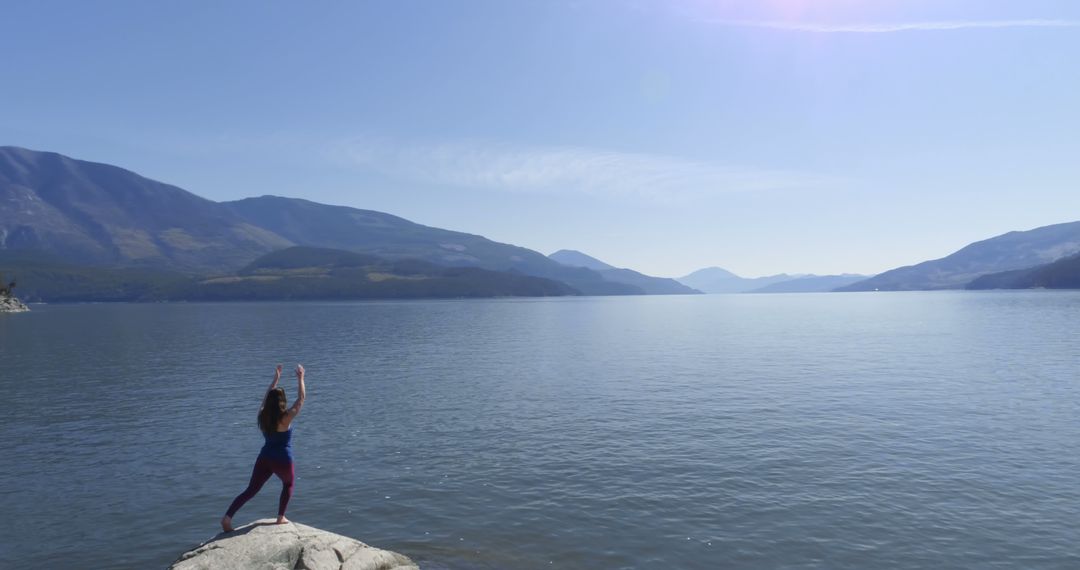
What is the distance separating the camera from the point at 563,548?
20359mm

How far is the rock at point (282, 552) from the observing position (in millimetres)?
15835

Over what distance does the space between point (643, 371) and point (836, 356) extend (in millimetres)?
30049

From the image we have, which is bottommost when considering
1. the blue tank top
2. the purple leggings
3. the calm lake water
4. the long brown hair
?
the calm lake water

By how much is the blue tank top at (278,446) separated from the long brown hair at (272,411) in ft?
1.05

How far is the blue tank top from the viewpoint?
1727 cm

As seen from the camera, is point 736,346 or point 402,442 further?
point 736,346

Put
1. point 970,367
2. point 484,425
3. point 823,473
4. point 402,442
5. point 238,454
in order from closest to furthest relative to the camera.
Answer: point 823,473, point 238,454, point 402,442, point 484,425, point 970,367

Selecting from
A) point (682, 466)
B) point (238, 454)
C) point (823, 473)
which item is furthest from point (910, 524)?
point (238, 454)

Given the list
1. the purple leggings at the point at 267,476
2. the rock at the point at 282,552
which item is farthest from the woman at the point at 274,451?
the rock at the point at 282,552

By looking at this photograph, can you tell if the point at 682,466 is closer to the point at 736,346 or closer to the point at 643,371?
the point at 643,371

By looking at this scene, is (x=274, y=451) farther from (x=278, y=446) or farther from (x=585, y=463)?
(x=585, y=463)

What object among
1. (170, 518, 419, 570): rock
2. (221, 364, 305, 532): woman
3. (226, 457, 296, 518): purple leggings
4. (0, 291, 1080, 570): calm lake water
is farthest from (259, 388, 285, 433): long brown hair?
(0, 291, 1080, 570): calm lake water

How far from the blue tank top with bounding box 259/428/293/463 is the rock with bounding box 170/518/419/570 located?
7.40 ft

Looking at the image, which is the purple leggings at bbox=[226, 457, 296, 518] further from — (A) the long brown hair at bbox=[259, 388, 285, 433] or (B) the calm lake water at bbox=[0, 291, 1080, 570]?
(B) the calm lake water at bbox=[0, 291, 1080, 570]
